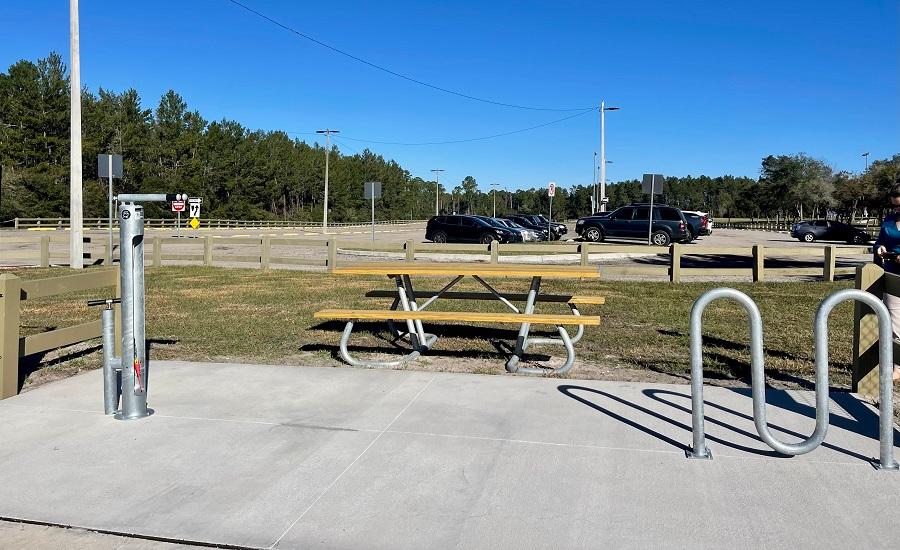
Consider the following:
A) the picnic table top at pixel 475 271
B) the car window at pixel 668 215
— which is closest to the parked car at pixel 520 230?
the car window at pixel 668 215

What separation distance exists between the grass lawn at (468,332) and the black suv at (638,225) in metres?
16.6

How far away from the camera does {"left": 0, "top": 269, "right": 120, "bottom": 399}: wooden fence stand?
5.70 metres

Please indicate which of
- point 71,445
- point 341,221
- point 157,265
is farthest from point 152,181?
point 71,445

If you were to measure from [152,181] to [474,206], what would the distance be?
125 meters

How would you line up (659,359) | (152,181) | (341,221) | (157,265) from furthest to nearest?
(341,221), (152,181), (157,265), (659,359)

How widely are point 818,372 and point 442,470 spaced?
2310 millimetres

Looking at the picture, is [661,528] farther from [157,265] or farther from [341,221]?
[341,221]

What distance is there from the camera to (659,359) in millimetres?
7480

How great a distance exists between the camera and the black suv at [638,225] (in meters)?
31.0

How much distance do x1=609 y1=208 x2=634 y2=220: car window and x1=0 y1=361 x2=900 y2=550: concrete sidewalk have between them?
2724cm

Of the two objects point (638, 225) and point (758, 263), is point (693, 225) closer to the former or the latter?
point (638, 225)

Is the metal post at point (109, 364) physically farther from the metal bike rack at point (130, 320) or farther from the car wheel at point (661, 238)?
the car wheel at point (661, 238)

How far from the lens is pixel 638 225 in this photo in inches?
1257

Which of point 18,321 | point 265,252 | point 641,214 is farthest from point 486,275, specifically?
point 641,214
